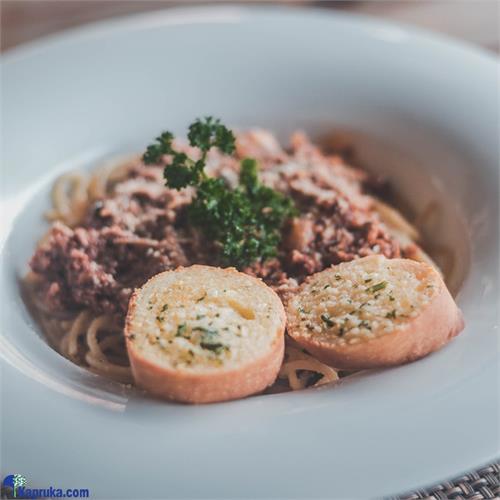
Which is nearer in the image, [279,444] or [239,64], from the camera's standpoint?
[279,444]

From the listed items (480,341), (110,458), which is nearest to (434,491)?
(480,341)

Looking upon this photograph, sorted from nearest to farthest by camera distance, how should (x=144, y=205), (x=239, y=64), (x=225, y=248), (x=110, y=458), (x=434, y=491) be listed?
(x=110, y=458) → (x=434, y=491) → (x=225, y=248) → (x=144, y=205) → (x=239, y=64)

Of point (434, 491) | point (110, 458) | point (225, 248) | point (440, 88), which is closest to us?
point (110, 458)

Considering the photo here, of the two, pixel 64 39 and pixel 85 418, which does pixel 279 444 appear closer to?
pixel 85 418

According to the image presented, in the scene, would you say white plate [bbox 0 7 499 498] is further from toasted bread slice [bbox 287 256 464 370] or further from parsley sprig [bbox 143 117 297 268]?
parsley sprig [bbox 143 117 297 268]

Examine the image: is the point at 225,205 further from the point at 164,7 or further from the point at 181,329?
the point at 164,7
